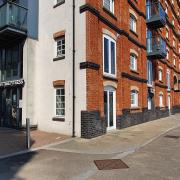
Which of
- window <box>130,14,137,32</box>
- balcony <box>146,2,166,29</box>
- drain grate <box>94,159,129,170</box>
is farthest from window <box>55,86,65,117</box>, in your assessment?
balcony <box>146,2,166,29</box>

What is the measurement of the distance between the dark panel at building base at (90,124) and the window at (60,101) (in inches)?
68.5

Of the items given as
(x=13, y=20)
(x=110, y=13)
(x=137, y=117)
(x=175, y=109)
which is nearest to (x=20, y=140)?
(x=13, y=20)

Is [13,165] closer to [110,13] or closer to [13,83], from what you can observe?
[13,83]

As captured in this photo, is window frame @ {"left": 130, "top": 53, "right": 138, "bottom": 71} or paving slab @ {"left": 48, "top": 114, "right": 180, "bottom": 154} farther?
window frame @ {"left": 130, "top": 53, "right": 138, "bottom": 71}

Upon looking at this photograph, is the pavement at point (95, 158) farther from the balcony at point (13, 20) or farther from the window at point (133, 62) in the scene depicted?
the window at point (133, 62)

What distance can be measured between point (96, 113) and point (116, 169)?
5.76 metres

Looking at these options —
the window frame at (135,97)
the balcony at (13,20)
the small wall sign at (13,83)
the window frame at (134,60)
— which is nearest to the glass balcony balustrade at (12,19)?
the balcony at (13,20)

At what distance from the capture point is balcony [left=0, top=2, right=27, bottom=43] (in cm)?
1431

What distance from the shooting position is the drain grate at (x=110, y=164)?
25.0 feet

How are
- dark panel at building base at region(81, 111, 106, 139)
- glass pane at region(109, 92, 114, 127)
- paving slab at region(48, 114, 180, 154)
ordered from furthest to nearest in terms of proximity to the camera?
glass pane at region(109, 92, 114, 127) → dark panel at building base at region(81, 111, 106, 139) → paving slab at region(48, 114, 180, 154)

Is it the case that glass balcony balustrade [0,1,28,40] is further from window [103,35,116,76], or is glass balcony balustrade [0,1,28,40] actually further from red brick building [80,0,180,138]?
window [103,35,116,76]

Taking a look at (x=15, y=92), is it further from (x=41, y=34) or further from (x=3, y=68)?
(x=41, y=34)

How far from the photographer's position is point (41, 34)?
15383 millimetres

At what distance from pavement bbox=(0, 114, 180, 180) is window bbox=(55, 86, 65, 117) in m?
2.34
